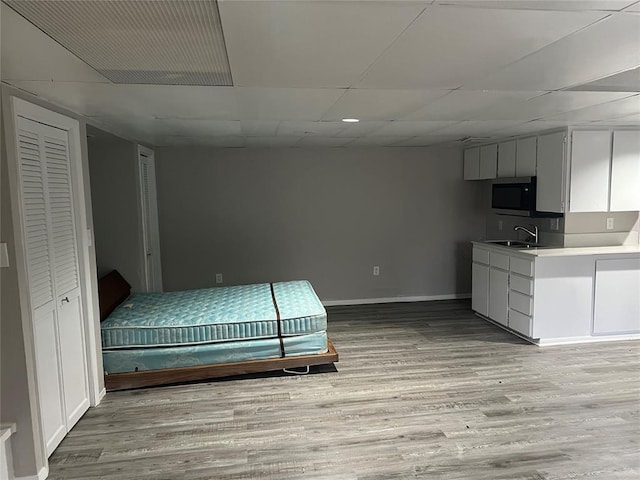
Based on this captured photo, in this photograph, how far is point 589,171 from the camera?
4.41 meters

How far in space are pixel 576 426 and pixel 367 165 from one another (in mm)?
3977

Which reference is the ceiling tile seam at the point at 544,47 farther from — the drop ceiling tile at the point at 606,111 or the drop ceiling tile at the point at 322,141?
the drop ceiling tile at the point at 322,141

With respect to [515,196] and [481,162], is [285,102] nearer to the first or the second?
[515,196]

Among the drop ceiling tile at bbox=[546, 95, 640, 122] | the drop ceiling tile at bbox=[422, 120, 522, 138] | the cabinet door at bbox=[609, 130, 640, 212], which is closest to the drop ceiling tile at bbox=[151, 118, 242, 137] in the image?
the drop ceiling tile at bbox=[422, 120, 522, 138]

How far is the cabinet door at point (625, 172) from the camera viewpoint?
14.6 ft

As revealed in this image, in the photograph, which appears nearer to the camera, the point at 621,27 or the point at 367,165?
the point at 621,27

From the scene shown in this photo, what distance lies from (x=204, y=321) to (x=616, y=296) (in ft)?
13.4

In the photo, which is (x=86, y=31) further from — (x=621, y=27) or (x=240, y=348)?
(x=240, y=348)

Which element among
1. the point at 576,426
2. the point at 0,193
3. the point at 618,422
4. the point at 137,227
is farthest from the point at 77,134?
the point at 618,422

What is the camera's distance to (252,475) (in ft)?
8.04

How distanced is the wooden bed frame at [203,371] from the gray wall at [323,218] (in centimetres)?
234

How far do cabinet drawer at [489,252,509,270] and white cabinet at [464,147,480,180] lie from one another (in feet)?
4.36

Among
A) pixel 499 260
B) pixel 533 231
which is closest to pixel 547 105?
pixel 499 260

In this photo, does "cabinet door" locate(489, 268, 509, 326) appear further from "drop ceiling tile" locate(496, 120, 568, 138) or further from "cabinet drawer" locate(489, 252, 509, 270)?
"drop ceiling tile" locate(496, 120, 568, 138)
